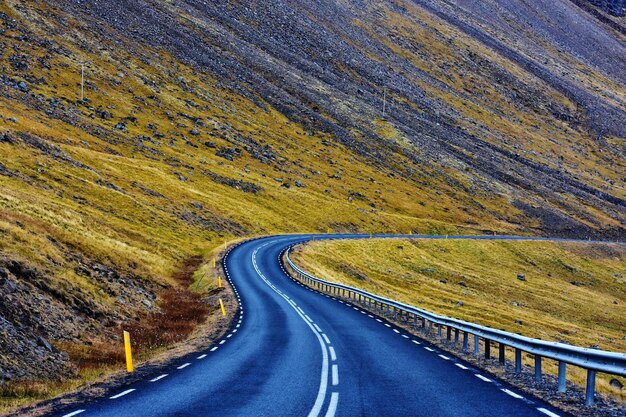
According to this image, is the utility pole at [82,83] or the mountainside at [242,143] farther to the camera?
the utility pole at [82,83]

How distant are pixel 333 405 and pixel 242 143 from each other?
101m

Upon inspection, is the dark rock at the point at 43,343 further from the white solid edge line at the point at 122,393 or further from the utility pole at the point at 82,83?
the utility pole at the point at 82,83

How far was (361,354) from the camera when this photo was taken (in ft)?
53.6

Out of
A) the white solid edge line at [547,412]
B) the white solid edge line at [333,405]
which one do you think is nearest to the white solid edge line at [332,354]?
the white solid edge line at [333,405]

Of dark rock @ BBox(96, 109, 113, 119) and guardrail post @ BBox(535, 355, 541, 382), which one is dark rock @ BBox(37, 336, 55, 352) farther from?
dark rock @ BBox(96, 109, 113, 119)

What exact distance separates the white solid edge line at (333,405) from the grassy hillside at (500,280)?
2681 cm

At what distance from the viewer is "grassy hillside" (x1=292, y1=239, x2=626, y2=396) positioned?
40.3 m

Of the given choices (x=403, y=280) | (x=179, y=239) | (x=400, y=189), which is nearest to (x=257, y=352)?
(x=403, y=280)

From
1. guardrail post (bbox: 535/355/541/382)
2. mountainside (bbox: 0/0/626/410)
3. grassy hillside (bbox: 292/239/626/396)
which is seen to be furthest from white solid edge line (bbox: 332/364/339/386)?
grassy hillside (bbox: 292/239/626/396)

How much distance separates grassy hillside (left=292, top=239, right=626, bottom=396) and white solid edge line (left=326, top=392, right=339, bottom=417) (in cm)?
2681

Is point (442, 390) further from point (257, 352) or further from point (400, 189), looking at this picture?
point (400, 189)

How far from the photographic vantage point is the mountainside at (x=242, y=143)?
1095 inches

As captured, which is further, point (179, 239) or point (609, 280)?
point (609, 280)

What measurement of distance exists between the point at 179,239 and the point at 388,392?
48.3 meters
